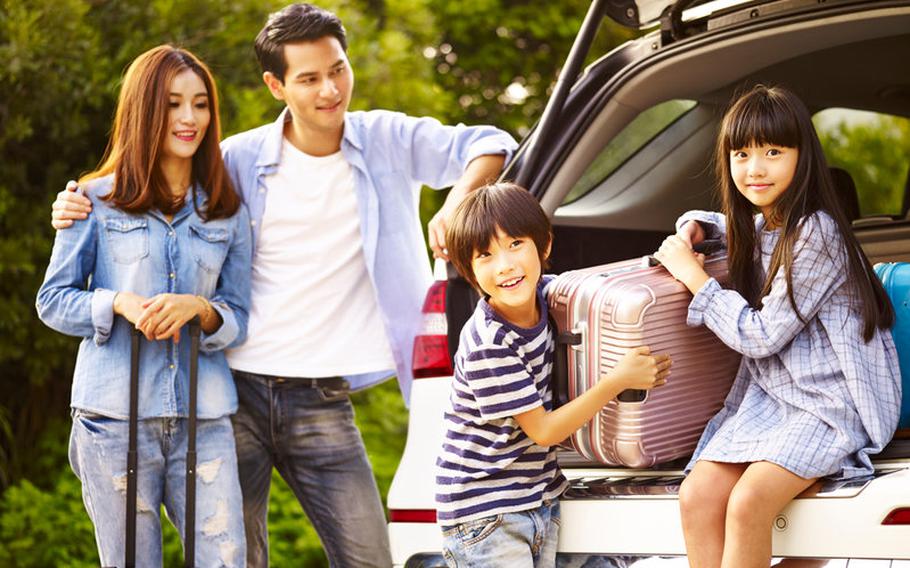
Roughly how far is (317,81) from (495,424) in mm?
1238

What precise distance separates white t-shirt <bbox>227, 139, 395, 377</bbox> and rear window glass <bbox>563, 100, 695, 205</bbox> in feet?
2.04

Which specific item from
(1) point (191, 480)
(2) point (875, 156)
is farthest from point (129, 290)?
(2) point (875, 156)

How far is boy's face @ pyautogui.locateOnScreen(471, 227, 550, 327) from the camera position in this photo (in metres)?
2.57

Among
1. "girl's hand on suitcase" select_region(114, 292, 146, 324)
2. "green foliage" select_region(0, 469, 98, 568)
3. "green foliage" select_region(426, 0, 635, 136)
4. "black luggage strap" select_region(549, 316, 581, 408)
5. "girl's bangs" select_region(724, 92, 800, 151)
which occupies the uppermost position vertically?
"green foliage" select_region(426, 0, 635, 136)

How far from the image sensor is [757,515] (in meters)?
2.33

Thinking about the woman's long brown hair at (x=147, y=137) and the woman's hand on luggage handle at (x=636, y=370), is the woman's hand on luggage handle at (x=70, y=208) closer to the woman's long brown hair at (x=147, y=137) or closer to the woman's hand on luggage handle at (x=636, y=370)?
the woman's long brown hair at (x=147, y=137)

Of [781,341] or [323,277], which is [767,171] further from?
[323,277]

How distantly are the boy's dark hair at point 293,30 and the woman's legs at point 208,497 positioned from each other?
1.01m

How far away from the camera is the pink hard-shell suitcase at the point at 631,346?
8.38ft

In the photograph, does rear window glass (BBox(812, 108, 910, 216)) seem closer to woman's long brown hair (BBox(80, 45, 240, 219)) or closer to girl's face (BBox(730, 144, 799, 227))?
woman's long brown hair (BBox(80, 45, 240, 219))

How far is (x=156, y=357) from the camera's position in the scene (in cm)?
311

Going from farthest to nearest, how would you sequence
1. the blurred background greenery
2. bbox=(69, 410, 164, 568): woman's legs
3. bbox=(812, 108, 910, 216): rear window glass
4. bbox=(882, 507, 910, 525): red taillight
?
1. bbox=(812, 108, 910, 216): rear window glass
2. the blurred background greenery
3. bbox=(69, 410, 164, 568): woman's legs
4. bbox=(882, 507, 910, 525): red taillight

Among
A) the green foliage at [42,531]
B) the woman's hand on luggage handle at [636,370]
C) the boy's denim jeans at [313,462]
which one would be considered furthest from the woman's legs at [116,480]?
the green foliage at [42,531]

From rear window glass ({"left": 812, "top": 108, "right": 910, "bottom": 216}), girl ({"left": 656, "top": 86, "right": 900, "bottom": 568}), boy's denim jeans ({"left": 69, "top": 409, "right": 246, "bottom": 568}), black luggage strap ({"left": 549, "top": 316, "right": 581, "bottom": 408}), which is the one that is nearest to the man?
boy's denim jeans ({"left": 69, "top": 409, "right": 246, "bottom": 568})
